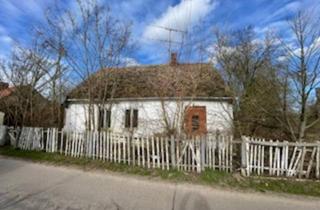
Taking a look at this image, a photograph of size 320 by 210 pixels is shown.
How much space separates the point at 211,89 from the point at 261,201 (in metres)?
8.51

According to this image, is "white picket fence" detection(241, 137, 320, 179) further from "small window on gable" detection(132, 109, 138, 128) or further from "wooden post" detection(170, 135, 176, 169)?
"small window on gable" detection(132, 109, 138, 128)

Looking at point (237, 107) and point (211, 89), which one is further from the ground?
point (211, 89)

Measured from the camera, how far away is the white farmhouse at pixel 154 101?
10242mm

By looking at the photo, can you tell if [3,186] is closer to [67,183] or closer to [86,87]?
[67,183]

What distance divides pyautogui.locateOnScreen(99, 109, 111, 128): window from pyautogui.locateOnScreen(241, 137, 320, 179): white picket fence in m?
8.41

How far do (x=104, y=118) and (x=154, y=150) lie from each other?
6.36m

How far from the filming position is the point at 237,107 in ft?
48.0

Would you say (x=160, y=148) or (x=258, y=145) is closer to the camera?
(x=258, y=145)

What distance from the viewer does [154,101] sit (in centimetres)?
1432

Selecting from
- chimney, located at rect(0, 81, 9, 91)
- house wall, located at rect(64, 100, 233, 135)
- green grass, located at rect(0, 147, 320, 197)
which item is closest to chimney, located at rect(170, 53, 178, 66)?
house wall, located at rect(64, 100, 233, 135)

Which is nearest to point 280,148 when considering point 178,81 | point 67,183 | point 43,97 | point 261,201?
point 261,201

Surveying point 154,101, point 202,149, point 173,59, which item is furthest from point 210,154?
point 154,101

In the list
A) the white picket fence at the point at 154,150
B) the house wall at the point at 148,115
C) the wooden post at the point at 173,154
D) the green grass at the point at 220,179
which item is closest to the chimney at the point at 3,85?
the house wall at the point at 148,115

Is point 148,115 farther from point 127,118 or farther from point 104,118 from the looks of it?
point 104,118
